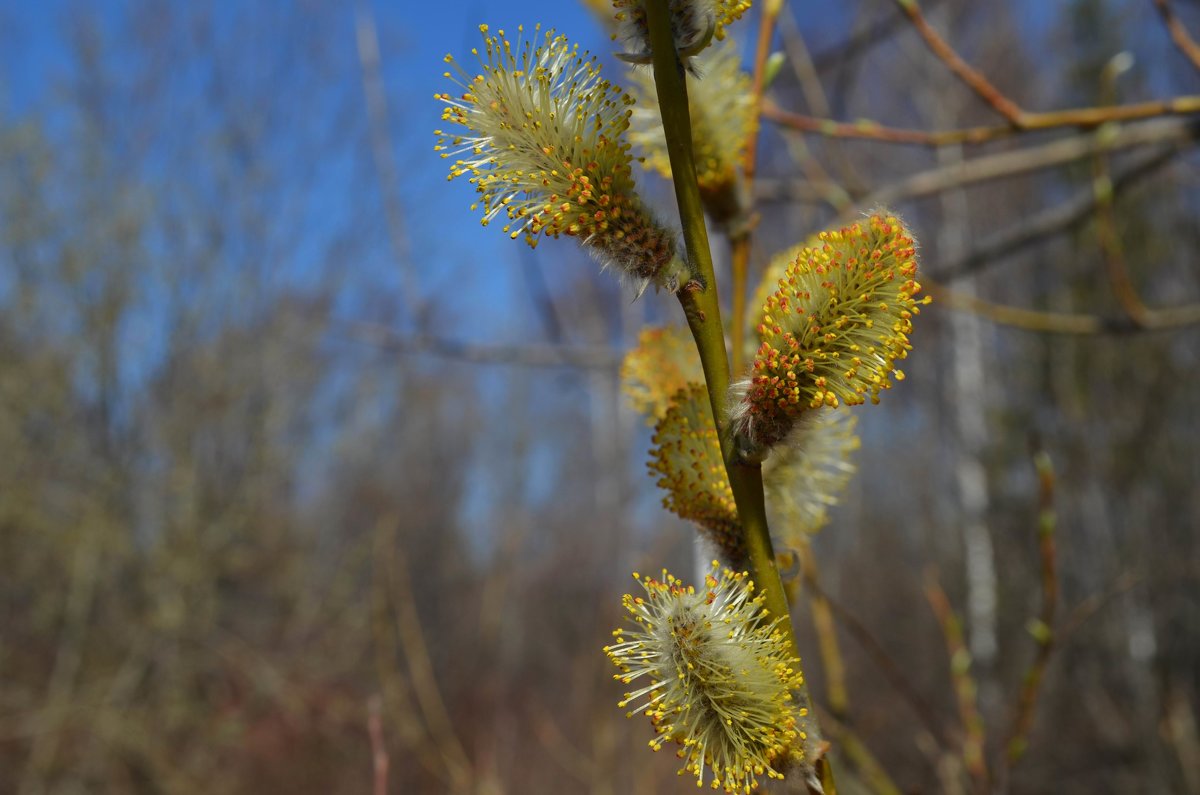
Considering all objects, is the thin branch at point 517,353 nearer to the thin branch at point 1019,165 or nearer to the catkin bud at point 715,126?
the thin branch at point 1019,165

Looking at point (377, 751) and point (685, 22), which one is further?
point (377, 751)

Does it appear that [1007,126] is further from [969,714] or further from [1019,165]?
[969,714]

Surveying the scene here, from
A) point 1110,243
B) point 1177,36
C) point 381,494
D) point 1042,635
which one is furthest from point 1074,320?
point 381,494

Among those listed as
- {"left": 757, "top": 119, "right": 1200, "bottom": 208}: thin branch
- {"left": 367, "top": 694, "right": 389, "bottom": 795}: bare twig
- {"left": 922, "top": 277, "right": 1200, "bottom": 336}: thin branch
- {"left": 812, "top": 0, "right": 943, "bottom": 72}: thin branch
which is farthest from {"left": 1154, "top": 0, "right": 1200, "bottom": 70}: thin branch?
{"left": 367, "top": 694, "right": 389, "bottom": 795}: bare twig

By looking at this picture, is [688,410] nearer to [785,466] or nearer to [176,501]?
[785,466]

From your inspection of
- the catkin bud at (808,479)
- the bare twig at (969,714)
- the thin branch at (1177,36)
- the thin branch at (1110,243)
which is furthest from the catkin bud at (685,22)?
the thin branch at (1110,243)

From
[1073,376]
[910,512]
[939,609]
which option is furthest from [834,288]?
[910,512]

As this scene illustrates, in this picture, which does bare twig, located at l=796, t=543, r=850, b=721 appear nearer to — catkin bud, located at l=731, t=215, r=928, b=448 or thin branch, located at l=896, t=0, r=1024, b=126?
catkin bud, located at l=731, t=215, r=928, b=448
